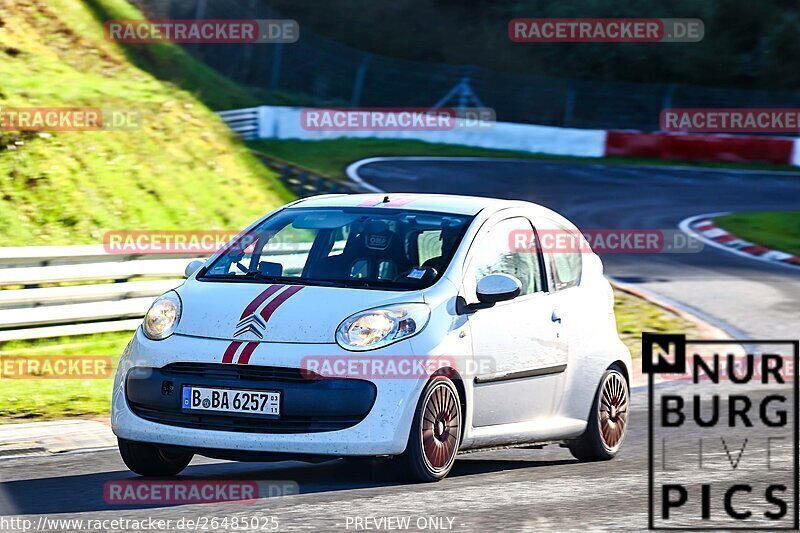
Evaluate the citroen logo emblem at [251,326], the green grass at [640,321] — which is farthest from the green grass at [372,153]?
the citroen logo emblem at [251,326]

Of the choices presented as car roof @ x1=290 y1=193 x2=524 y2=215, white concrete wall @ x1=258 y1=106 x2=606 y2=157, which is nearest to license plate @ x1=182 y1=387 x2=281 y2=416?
car roof @ x1=290 y1=193 x2=524 y2=215

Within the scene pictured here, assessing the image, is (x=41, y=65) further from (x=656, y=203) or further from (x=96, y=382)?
(x=656, y=203)

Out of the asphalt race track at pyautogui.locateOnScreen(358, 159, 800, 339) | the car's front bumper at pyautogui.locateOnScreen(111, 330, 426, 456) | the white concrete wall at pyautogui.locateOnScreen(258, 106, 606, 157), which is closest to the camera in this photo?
the car's front bumper at pyautogui.locateOnScreen(111, 330, 426, 456)

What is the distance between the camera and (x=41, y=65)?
19297mm

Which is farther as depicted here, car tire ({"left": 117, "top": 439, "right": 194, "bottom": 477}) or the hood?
car tire ({"left": 117, "top": 439, "right": 194, "bottom": 477})

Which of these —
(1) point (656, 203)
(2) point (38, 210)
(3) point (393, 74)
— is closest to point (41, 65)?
(2) point (38, 210)

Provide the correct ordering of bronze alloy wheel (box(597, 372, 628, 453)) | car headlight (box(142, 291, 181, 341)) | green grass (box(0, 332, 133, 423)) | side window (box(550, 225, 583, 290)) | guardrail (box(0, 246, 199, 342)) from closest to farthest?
1. car headlight (box(142, 291, 181, 341))
2. side window (box(550, 225, 583, 290))
3. bronze alloy wheel (box(597, 372, 628, 453))
4. green grass (box(0, 332, 133, 423))
5. guardrail (box(0, 246, 199, 342))

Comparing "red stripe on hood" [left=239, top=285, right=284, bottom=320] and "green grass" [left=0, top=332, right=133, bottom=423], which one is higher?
"red stripe on hood" [left=239, top=285, right=284, bottom=320]

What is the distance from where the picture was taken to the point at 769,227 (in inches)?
922

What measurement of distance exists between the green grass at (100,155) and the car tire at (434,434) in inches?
330

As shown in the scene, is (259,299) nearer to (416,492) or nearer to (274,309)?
(274,309)

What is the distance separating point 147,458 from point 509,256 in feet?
7.74

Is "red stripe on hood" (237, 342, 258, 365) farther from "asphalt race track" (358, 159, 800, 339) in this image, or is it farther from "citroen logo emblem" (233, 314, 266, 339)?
"asphalt race track" (358, 159, 800, 339)

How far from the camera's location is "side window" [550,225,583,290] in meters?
8.13
